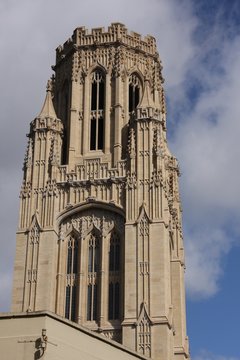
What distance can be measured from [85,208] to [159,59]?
1618 cm

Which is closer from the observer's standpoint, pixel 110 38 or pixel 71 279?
pixel 71 279

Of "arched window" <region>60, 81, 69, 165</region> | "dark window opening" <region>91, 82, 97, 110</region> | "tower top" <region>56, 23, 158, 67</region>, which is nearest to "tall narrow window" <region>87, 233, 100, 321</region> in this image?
"arched window" <region>60, 81, 69, 165</region>

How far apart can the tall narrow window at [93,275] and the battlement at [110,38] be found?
1646 cm

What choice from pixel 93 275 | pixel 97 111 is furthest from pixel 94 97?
pixel 93 275

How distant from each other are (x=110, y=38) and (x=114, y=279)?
2011 cm

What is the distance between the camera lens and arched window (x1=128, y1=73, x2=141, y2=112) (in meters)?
61.4

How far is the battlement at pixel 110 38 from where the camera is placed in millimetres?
62812

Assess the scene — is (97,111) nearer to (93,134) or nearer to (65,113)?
(93,134)

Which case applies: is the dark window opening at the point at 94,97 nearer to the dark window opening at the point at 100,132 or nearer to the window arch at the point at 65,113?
the dark window opening at the point at 100,132

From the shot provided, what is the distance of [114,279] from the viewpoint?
53094 mm

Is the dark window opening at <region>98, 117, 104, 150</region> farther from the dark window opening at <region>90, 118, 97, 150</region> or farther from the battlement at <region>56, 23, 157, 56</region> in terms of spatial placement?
the battlement at <region>56, 23, 157, 56</region>

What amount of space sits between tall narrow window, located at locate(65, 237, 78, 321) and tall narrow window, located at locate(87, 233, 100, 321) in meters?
0.96

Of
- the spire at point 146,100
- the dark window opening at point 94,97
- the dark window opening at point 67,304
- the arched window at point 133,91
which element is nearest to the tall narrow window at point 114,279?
the dark window opening at point 67,304

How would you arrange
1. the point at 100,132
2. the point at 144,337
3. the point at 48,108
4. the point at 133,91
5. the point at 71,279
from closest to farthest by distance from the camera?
the point at 144,337 < the point at 71,279 < the point at 100,132 < the point at 48,108 < the point at 133,91
